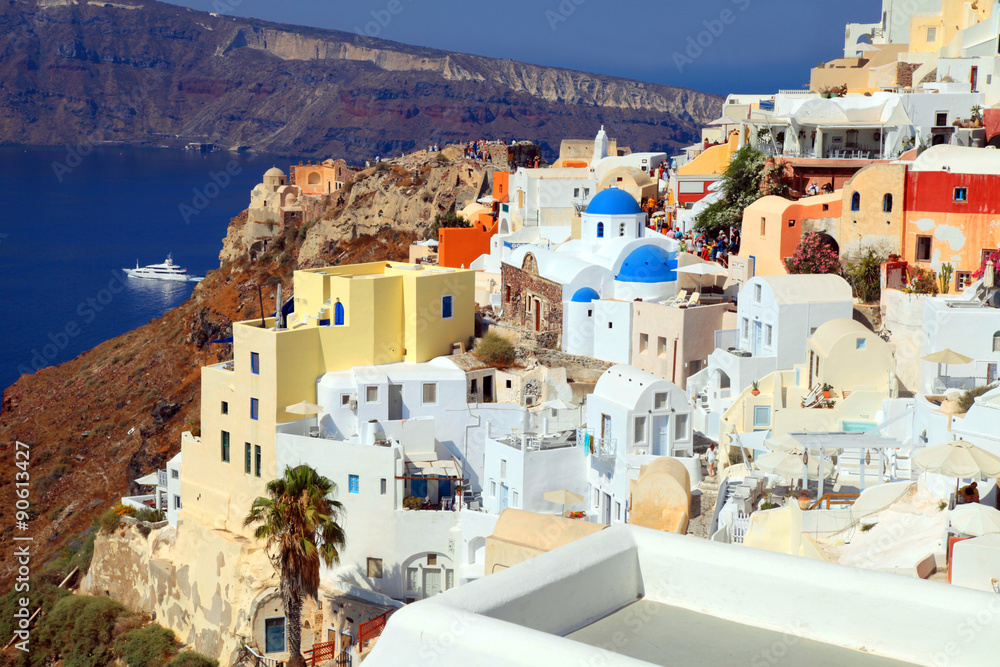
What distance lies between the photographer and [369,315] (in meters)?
35.1

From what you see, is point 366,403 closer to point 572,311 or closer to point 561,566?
point 572,311

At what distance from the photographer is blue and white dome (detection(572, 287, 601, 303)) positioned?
126 feet

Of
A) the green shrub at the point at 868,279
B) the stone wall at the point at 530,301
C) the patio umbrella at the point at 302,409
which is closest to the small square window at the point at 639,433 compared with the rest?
the stone wall at the point at 530,301

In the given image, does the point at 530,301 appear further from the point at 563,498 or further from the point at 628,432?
the point at 628,432

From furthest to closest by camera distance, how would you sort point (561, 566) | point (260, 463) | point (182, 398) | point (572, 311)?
point (182, 398) < point (572, 311) < point (260, 463) < point (561, 566)

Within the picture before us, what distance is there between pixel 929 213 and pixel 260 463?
21.5 metres

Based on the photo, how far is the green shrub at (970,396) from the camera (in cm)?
2690

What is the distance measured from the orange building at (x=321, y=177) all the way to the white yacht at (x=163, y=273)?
32.1m

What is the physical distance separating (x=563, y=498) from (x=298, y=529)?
739 centimetres

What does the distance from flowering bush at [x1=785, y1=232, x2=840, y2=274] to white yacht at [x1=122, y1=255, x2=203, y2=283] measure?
94.4m

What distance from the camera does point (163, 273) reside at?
122875mm

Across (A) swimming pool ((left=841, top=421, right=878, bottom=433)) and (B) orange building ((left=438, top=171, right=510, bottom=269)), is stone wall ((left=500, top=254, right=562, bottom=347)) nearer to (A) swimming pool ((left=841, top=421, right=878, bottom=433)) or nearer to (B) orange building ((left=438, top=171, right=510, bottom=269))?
(B) orange building ((left=438, top=171, right=510, bottom=269))

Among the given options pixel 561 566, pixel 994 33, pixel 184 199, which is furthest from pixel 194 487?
pixel 184 199

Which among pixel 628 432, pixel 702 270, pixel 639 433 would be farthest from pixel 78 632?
pixel 702 270
